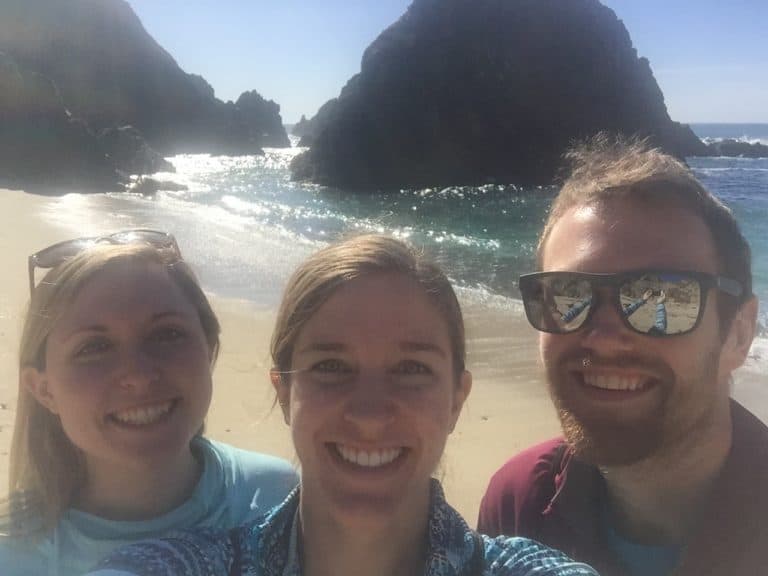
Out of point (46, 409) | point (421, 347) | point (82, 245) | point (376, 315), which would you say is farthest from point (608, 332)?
point (46, 409)

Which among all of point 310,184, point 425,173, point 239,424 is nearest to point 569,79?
point 425,173

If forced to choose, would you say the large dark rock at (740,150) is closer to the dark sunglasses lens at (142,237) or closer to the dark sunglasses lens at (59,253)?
the dark sunglasses lens at (142,237)

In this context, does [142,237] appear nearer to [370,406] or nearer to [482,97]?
[370,406]

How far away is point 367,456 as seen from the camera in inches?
70.9

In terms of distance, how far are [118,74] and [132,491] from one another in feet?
322

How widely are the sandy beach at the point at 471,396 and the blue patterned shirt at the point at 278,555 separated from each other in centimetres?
174

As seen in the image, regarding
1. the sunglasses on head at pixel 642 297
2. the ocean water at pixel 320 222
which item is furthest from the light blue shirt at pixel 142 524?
the sunglasses on head at pixel 642 297

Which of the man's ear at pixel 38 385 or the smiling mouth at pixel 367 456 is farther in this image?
the man's ear at pixel 38 385

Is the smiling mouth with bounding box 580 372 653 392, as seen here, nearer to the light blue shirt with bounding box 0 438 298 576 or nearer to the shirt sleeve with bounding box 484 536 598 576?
the shirt sleeve with bounding box 484 536 598 576

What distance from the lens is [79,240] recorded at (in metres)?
2.93

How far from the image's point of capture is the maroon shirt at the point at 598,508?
Answer: 2250 millimetres

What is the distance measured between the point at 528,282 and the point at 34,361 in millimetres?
1962

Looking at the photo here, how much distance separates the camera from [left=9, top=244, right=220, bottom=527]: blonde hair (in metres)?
2.57

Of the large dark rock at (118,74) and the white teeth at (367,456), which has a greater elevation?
the large dark rock at (118,74)
